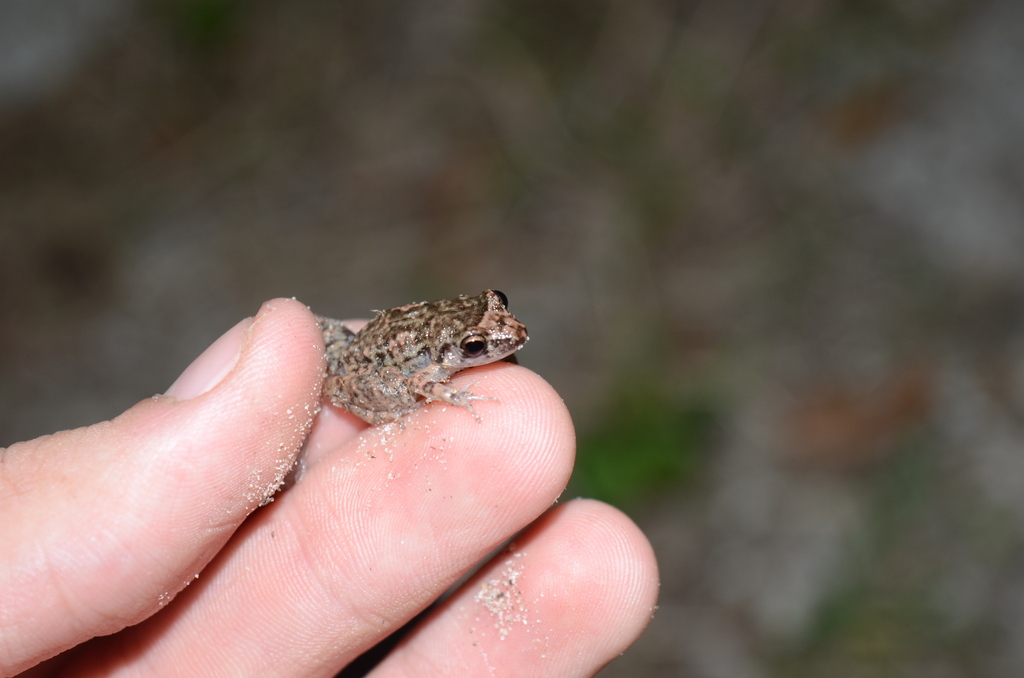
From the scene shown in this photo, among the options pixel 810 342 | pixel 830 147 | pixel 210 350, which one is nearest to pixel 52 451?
pixel 210 350

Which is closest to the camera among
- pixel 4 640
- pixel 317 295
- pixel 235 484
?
pixel 4 640

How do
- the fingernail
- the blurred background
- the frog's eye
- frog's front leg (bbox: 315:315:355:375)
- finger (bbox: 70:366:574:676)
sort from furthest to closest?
the blurred background
frog's front leg (bbox: 315:315:355:375)
the frog's eye
finger (bbox: 70:366:574:676)
the fingernail

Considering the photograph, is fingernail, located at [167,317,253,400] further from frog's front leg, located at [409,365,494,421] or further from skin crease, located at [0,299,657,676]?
frog's front leg, located at [409,365,494,421]

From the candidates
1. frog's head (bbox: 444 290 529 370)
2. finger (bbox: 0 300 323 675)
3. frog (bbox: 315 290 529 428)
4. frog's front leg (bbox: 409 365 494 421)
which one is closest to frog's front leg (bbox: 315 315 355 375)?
frog (bbox: 315 290 529 428)

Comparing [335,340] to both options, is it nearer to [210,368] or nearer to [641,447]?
[210,368]

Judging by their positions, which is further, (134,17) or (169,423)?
(134,17)

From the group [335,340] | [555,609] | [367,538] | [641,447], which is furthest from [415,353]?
[641,447]

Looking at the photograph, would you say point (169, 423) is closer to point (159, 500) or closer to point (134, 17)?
point (159, 500)
